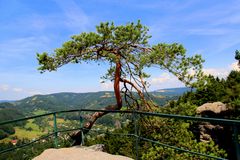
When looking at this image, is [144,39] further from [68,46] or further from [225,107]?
[225,107]

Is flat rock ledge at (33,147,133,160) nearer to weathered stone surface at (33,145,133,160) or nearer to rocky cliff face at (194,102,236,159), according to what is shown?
weathered stone surface at (33,145,133,160)

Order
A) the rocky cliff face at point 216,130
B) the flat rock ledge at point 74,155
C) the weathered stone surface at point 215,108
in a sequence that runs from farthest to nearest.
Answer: the weathered stone surface at point 215,108, the rocky cliff face at point 216,130, the flat rock ledge at point 74,155

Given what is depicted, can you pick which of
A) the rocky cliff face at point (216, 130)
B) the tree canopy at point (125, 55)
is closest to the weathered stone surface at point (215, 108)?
the rocky cliff face at point (216, 130)

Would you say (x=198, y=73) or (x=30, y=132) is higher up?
(x=198, y=73)

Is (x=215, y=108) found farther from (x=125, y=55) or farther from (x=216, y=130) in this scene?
(x=125, y=55)

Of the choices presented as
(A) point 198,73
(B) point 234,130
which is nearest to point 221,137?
(A) point 198,73

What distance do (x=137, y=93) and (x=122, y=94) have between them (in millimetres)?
670

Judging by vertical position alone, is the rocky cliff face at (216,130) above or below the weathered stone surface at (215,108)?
below

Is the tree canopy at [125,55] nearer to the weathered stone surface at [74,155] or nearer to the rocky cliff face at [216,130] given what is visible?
the weathered stone surface at [74,155]

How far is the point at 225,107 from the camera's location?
24.2 metres

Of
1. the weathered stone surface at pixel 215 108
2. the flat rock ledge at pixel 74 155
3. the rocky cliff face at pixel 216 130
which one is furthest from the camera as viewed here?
the weathered stone surface at pixel 215 108

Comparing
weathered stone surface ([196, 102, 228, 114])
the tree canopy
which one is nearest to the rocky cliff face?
weathered stone surface ([196, 102, 228, 114])

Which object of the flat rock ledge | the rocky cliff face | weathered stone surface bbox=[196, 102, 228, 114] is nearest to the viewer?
the flat rock ledge

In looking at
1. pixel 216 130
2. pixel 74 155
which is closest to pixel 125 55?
pixel 74 155
